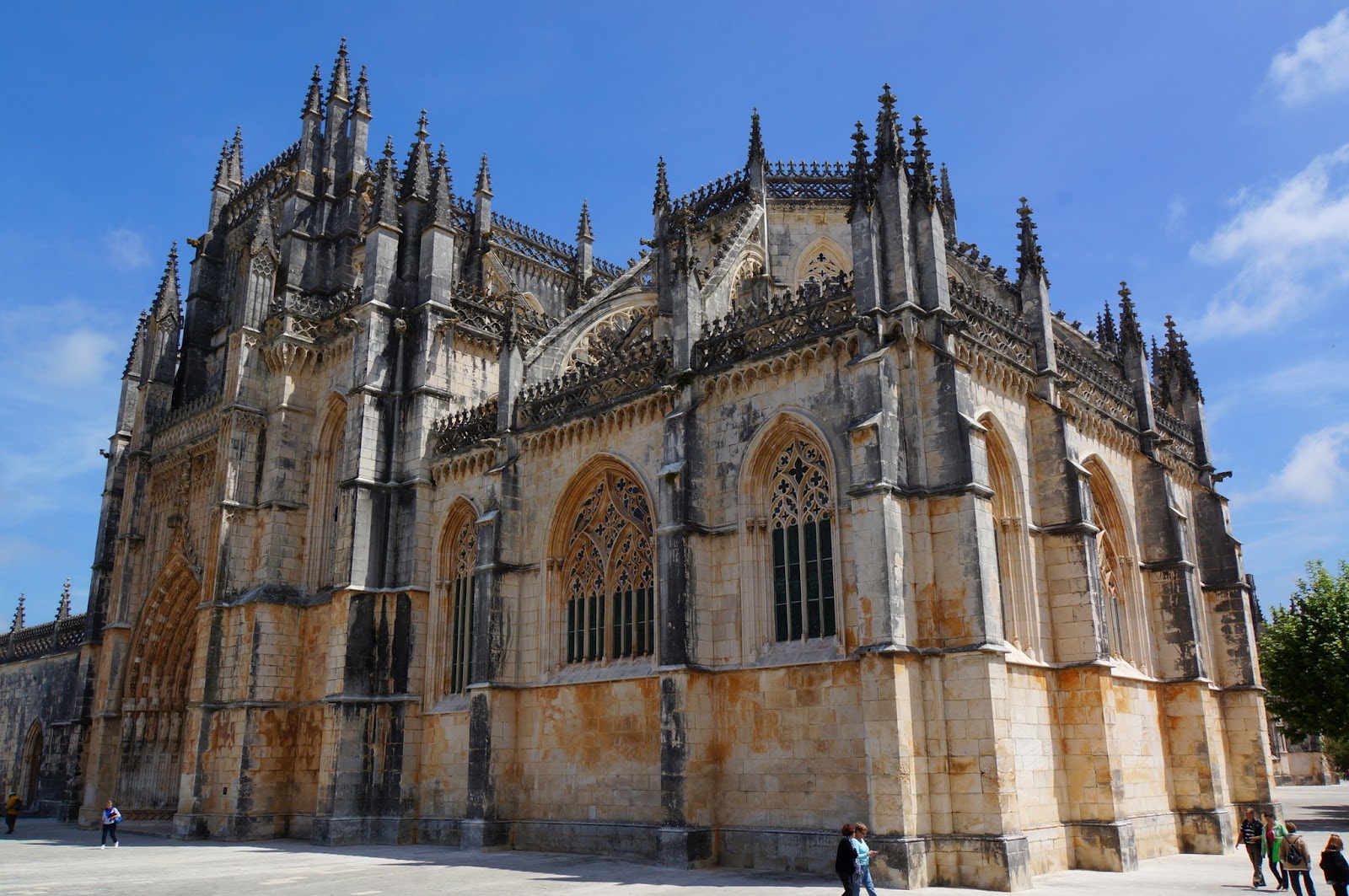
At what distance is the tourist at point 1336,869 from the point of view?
12852 millimetres

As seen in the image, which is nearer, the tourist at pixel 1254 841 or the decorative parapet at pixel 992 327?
the tourist at pixel 1254 841

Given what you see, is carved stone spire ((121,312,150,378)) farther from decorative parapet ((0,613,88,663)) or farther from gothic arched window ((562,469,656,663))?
gothic arched window ((562,469,656,663))

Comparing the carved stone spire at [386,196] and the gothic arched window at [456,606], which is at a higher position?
the carved stone spire at [386,196]

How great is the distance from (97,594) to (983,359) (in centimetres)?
3157

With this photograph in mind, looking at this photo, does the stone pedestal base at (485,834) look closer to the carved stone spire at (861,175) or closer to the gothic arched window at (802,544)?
the gothic arched window at (802,544)

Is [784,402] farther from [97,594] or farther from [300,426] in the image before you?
[97,594]

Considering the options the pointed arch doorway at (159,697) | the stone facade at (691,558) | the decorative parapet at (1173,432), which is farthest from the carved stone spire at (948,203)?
the pointed arch doorway at (159,697)

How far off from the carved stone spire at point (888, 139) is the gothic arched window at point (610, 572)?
8.04 meters

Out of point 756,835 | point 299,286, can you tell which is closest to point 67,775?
point 299,286

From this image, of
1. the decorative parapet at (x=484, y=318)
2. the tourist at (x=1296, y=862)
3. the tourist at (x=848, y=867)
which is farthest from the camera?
the decorative parapet at (x=484, y=318)

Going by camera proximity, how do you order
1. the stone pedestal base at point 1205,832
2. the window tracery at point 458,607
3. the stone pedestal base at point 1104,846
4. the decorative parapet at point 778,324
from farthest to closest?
1. the window tracery at point 458,607
2. the stone pedestal base at point 1205,832
3. the decorative parapet at point 778,324
4. the stone pedestal base at point 1104,846

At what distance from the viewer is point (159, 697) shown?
3250cm

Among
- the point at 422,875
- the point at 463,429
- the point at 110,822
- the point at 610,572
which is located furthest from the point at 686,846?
the point at 110,822

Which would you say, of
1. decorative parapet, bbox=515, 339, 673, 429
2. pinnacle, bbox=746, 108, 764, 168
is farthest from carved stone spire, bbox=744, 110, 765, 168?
decorative parapet, bbox=515, 339, 673, 429
